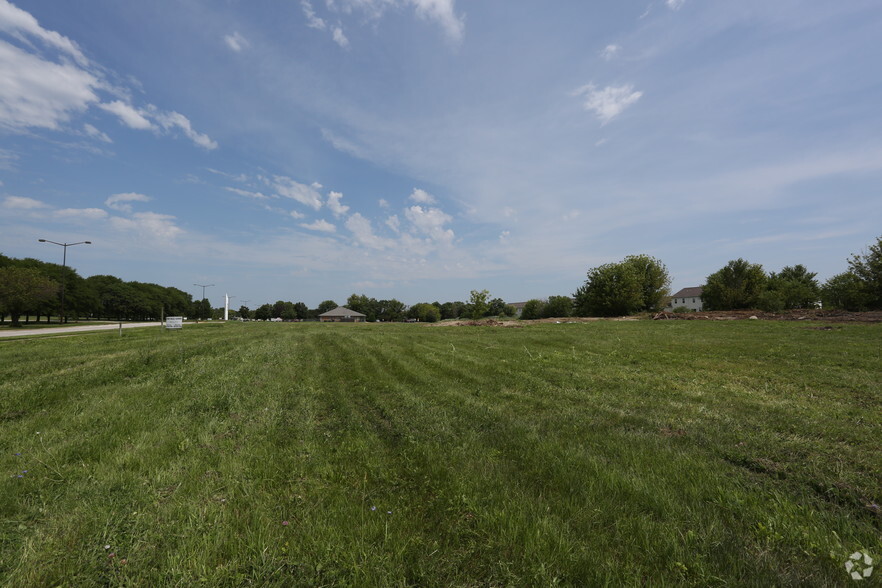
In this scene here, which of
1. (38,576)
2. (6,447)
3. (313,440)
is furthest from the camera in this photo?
(313,440)

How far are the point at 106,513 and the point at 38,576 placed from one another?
33.4 inches

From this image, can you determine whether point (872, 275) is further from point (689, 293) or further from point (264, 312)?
point (264, 312)

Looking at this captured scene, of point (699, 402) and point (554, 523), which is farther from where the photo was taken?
point (699, 402)

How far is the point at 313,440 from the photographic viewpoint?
18.4 feet

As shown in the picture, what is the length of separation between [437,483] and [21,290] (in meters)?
69.0

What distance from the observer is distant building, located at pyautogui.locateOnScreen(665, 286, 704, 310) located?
13369cm

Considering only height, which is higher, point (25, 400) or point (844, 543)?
point (25, 400)

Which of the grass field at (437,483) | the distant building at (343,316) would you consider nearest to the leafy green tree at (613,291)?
the grass field at (437,483)

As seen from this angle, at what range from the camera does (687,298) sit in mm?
137375

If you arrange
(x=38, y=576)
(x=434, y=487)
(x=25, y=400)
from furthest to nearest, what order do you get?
(x=25, y=400), (x=434, y=487), (x=38, y=576)

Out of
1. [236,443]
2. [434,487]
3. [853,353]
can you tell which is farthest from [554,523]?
[853,353]

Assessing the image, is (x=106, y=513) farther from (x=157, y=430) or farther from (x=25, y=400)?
(x=25, y=400)

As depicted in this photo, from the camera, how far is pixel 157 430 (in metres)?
5.71

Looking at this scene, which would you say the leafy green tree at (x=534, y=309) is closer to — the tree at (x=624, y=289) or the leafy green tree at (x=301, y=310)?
the tree at (x=624, y=289)
